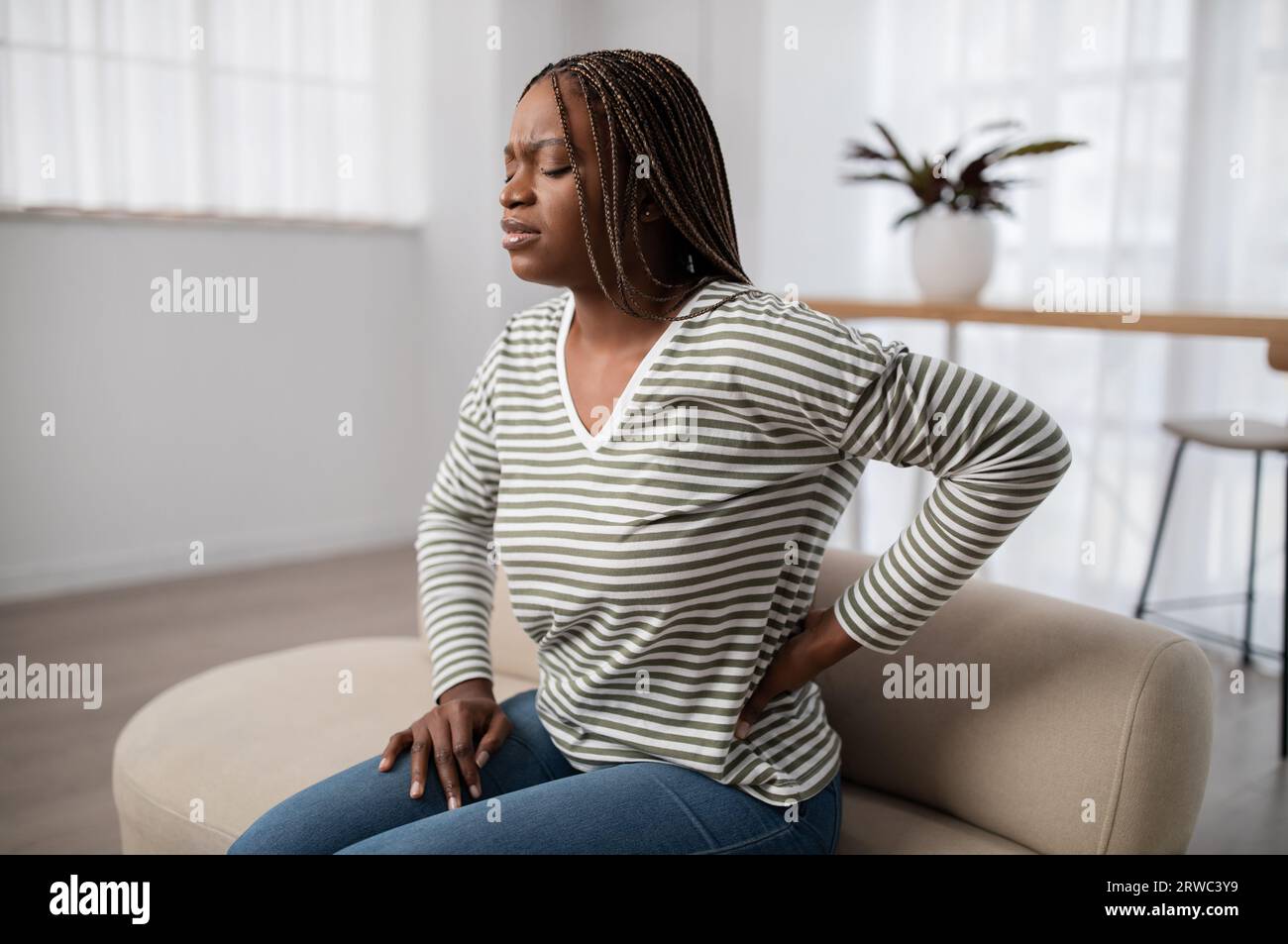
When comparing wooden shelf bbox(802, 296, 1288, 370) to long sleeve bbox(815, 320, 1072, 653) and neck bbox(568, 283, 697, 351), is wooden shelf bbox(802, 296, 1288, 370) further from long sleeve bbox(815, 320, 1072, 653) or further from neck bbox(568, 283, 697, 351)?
neck bbox(568, 283, 697, 351)

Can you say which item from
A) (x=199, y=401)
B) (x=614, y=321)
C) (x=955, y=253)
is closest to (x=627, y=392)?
(x=614, y=321)

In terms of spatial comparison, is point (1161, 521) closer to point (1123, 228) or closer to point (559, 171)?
point (1123, 228)

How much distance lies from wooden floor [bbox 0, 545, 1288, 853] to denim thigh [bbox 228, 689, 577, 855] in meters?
1.00

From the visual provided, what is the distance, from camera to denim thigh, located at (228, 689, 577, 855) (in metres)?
1.06

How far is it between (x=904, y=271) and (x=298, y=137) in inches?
78.2

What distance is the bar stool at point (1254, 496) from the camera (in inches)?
93.3

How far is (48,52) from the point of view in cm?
319

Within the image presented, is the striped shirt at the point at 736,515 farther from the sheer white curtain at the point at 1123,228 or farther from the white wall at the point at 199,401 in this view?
the white wall at the point at 199,401

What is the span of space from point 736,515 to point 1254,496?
2089mm

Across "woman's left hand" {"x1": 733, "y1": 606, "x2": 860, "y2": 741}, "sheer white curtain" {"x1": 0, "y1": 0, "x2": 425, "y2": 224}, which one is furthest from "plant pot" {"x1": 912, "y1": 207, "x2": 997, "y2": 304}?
"sheer white curtain" {"x1": 0, "y1": 0, "x2": 425, "y2": 224}

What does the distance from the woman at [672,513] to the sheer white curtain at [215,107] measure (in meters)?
2.65

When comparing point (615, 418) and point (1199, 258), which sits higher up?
point (1199, 258)

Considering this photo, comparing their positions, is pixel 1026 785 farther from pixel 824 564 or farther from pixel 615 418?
pixel 615 418
